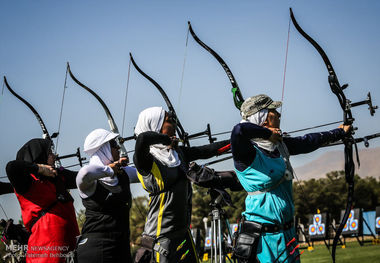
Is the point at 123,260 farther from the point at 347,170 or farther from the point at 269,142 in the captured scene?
the point at 347,170

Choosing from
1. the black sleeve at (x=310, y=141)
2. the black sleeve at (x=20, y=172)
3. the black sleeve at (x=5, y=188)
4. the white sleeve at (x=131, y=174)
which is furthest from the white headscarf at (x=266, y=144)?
the black sleeve at (x=5, y=188)

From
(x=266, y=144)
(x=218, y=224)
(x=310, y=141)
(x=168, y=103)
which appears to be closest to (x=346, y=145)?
(x=310, y=141)

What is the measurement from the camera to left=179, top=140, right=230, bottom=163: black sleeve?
15.3 ft

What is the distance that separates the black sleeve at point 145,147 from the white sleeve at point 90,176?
0.40 m

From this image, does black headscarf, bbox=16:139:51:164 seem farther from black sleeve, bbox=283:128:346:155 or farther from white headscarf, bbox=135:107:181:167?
black sleeve, bbox=283:128:346:155

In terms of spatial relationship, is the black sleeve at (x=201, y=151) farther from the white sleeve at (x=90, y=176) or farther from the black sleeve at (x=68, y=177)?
the black sleeve at (x=68, y=177)

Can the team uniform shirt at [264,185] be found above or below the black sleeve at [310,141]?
below

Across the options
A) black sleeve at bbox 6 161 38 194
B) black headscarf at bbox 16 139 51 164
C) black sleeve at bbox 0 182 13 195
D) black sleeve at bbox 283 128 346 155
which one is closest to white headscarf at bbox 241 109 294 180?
black sleeve at bbox 283 128 346 155

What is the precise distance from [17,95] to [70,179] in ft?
15.0

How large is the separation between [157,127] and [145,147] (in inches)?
17.4

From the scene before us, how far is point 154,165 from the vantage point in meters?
3.96

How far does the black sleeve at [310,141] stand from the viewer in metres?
4.12

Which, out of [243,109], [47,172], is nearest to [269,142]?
[243,109]

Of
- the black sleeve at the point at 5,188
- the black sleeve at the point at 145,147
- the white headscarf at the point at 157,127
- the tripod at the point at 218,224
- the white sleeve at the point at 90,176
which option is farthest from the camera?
the black sleeve at the point at 5,188
